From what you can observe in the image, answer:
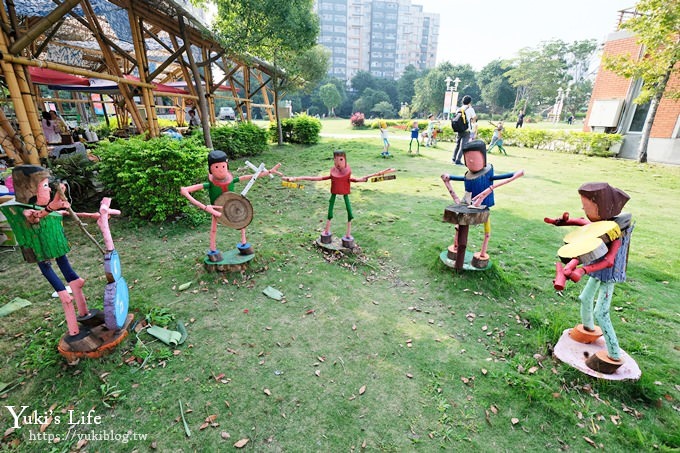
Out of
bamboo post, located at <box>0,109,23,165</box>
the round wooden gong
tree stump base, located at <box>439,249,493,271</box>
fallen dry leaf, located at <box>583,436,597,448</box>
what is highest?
bamboo post, located at <box>0,109,23,165</box>

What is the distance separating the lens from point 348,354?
3.51 m

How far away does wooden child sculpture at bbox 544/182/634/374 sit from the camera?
246 centimetres

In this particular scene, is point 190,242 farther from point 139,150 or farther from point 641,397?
point 641,397

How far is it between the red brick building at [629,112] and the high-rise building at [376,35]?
3604 inches

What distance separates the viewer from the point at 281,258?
Result: 545 centimetres

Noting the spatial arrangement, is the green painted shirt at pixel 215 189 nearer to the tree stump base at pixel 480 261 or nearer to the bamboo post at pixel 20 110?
the tree stump base at pixel 480 261

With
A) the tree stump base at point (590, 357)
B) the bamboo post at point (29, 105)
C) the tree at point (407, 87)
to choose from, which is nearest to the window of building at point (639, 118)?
the tree stump base at point (590, 357)

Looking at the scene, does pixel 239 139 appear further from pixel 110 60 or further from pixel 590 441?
pixel 590 441

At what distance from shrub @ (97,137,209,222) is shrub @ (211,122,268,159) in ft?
20.8

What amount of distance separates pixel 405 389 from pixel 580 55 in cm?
7992

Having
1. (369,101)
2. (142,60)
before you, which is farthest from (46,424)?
(369,101)

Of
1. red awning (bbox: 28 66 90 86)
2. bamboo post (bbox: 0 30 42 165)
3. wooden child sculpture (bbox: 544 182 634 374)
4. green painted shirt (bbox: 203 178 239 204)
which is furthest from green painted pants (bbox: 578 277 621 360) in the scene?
red awning (bbox: 28 66 90 86)

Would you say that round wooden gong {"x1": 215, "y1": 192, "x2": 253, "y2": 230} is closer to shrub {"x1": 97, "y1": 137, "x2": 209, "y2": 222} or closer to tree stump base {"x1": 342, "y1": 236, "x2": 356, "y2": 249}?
tree stump base {"x1": 342, "y1": 236, "x2": 356, "y2": 249}

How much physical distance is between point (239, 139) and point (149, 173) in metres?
7.94
